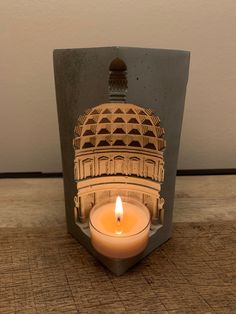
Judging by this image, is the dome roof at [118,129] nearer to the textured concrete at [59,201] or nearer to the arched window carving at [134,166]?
the arched window carving at [134,166]

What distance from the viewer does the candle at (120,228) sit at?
1.32 ft

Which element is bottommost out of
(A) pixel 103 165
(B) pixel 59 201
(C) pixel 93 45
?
(B) pixel 59 201

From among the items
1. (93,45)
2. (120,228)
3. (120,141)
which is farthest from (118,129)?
(93,45)

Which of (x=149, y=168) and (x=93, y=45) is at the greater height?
(x=93, y=45)

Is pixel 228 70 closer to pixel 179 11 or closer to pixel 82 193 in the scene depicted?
pixel 179 11

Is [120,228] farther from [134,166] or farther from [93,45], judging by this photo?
[93,45]

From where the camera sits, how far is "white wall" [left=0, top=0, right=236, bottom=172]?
A: 0.63 m

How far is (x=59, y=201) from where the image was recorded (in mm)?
618

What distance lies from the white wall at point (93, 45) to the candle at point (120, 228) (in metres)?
0.33

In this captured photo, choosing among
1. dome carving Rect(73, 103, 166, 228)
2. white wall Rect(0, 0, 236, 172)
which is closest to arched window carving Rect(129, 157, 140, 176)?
dome carving Rect(73, 103, 166, 228)

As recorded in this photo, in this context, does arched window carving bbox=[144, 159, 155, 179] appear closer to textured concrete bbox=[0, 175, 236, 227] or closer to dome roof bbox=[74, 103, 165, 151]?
dome roof bbox=[74, 103, 165, 151]

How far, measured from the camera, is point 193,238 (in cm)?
50

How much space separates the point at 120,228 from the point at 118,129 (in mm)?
165

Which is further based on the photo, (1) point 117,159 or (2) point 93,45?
(2) point 93,45
